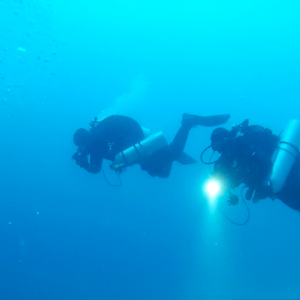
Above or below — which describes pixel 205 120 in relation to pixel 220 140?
below

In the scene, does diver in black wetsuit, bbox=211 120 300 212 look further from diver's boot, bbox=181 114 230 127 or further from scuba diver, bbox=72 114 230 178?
scuba diver, bbox=72 114 230 178

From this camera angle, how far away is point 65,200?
38156 millimetres

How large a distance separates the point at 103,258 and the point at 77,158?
29.2 m

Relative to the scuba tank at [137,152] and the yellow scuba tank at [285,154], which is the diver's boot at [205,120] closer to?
the scuba tank at [137,152]

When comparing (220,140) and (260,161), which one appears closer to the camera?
(260,161)

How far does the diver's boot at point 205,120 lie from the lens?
633cm

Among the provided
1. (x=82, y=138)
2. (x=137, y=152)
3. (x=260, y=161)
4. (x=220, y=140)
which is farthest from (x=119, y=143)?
(x=260, y=161)

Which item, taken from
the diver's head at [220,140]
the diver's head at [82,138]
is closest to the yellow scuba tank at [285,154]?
the diver's head at [220,140]

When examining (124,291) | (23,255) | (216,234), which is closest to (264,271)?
(216,234)

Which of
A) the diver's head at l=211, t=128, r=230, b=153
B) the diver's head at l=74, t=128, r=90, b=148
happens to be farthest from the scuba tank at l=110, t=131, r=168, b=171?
the diver's head at l=211, t=128, r=230, b=153

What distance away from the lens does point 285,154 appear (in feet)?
15.3

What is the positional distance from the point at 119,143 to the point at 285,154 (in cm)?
331

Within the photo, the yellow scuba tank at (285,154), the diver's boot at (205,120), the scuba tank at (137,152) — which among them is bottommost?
the scuba tank at (137,152)

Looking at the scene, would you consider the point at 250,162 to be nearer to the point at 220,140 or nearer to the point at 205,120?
the point at 220,140
